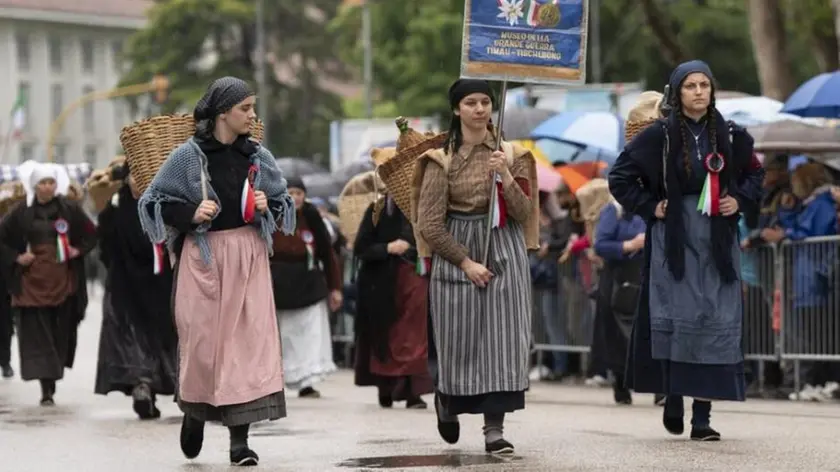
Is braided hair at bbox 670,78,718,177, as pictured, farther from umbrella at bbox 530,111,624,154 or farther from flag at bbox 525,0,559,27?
umbrella at bbox 530,111,624,154

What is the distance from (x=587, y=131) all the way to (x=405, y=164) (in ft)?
24.8

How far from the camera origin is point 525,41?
11.5m

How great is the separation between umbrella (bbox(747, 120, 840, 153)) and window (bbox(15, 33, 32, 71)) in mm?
87028

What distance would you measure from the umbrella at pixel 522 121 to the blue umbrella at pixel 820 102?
5648 mm

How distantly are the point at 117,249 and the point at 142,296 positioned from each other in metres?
0.39

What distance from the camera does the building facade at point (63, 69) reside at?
102188 millimetres

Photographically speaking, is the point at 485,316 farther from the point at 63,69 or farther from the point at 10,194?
the point at 63,69

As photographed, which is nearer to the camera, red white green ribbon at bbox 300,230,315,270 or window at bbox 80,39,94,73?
red white green ribbon at bbox 300,230,315,270

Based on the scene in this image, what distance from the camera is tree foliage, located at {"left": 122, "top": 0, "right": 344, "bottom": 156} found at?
7238 cm

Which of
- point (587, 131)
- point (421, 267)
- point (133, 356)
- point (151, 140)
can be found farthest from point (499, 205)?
point (587, 131)

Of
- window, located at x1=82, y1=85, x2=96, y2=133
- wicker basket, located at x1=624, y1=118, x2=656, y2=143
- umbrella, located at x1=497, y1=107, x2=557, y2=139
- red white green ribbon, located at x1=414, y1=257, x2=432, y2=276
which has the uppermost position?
window, located at x1=82, y1=85, x2=96, y2=133

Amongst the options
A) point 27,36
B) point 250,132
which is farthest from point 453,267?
point 27,36

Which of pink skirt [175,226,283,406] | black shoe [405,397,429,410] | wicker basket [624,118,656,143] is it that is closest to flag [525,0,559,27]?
wicker basket [624,118,656,143]

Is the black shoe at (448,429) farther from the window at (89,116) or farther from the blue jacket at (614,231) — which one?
the window at (89,116)
